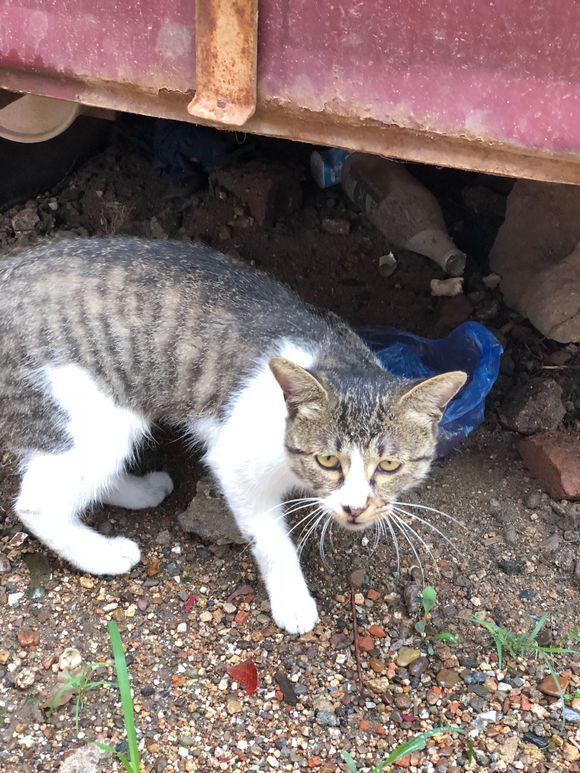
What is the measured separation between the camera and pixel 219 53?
2086 mm

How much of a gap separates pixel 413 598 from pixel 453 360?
1.15 metres

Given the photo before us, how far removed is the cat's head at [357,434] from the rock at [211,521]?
56 cm

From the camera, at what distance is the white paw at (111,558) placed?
2746 mm

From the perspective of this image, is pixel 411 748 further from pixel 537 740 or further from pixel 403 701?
pixel 537 740

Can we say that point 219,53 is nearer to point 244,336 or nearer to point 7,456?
point 244,336

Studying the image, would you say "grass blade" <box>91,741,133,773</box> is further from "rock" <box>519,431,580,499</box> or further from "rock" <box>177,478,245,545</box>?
"rock" <box>519,431,580,499</box>

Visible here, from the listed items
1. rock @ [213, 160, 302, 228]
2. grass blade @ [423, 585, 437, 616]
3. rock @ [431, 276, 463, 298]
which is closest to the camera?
grass blade @ [423, 585, 437, 616]

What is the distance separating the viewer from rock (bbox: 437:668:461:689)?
246 centimetres

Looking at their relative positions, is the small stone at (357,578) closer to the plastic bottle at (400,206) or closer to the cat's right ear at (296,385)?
the cat's right ear at (296,385)

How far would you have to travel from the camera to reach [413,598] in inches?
107

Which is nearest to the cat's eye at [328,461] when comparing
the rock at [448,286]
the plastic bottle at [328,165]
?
the rock at [448,286]

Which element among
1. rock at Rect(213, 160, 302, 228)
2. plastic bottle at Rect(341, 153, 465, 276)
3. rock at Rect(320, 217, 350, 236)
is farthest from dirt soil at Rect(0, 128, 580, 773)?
rock at Rect(213, 160, 302, 228)

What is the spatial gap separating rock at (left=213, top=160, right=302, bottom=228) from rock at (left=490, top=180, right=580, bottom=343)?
1084 millimetres

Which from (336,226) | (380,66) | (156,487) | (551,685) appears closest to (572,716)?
(551,685)
